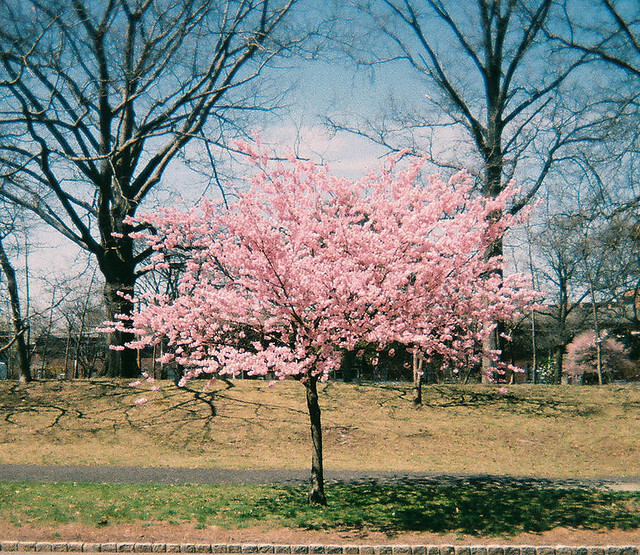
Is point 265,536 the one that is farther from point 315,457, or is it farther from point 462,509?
point 462,509

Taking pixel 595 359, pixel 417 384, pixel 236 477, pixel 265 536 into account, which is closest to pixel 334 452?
pixel 236 477

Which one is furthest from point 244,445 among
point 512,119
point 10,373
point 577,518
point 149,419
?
point 10,373

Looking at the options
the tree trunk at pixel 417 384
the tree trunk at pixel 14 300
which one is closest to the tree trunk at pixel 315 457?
the tree trunk at pixel 417 384

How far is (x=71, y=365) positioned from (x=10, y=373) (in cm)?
1536

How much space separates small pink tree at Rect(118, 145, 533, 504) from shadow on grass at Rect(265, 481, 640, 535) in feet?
2.36

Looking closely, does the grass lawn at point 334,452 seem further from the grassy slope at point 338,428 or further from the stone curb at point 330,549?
the stone curb at point 330,549

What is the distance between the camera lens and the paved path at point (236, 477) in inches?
446

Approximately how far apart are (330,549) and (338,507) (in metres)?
1.87

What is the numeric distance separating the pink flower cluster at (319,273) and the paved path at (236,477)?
3.04m

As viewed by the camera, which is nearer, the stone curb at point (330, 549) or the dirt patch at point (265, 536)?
the stone curb at point (330, 549)

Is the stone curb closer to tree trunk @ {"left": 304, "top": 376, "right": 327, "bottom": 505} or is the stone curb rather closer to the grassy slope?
tree trunk @ {"left": 304, "top": 376, "right": 327, "bottom": 505}

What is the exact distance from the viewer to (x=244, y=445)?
1441cm

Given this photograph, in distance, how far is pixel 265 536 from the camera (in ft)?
25.9

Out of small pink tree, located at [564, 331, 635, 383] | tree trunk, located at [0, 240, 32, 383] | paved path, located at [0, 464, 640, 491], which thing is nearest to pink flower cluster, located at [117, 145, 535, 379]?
paved path, located at [0, 464, 640, 491]
